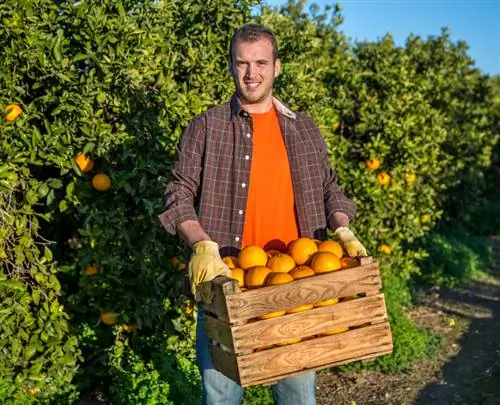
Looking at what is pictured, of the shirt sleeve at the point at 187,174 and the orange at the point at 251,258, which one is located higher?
the shirt sleeve at the point at 187,174

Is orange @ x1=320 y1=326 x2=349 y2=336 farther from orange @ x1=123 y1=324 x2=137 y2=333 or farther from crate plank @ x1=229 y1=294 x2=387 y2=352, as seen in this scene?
orange @ x1=123 y1=324 x2=137 y2=333

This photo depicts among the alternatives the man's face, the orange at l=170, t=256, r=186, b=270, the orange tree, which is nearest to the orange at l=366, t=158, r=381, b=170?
the orange tree

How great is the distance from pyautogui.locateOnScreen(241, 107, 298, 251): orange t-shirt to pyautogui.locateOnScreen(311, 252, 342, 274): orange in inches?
11.9

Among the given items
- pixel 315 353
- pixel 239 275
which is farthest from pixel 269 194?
pixel 315 353

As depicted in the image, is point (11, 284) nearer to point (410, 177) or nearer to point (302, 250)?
point (302, 250)

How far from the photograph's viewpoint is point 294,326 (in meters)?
2.47

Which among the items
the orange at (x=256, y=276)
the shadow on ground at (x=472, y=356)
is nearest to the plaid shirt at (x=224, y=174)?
the orange at (x=256, y=276)

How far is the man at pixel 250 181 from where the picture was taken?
2.78 metres

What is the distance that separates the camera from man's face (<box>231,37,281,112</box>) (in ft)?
9.06

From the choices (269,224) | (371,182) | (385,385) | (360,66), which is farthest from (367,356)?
(360,66)

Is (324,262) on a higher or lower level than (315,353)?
higher

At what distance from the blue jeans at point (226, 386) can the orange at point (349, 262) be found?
1.54ft

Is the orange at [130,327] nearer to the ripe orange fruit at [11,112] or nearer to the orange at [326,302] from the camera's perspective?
the ripe orange fruit at [11,112]

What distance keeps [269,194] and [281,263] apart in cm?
38
